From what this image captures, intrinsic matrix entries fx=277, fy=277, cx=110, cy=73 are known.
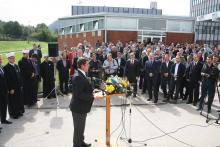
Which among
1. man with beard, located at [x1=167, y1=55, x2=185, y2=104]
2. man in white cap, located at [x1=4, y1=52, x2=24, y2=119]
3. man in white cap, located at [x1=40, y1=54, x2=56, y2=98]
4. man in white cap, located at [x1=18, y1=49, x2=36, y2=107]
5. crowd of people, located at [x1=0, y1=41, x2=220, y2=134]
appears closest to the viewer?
man in white cap, located at [x1=4, y1=52, x2=24, y2=119]

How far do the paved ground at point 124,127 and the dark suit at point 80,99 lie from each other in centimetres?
90

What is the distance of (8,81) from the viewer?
831 cm

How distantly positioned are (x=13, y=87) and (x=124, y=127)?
3.60 metres

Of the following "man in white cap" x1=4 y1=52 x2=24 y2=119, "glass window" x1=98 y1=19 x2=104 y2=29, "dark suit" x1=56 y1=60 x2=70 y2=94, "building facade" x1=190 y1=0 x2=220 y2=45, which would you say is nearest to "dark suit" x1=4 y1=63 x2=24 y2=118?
"man in white cap" x1=4 y1=52 x2=24 y2=119

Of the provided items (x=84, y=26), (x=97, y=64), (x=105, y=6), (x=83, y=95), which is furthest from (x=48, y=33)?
(x=83, y=95)

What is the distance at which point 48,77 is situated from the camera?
11492mm

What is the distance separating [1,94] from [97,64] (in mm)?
5051

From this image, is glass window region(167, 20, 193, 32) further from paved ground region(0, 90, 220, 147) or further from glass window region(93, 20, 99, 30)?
paved ground region(0, 90, 220, 147)

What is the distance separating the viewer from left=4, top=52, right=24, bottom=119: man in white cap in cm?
831

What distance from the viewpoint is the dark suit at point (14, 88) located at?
832 centimetres

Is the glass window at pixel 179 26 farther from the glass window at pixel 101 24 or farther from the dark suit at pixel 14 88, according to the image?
the dark suit at pixel 14 88

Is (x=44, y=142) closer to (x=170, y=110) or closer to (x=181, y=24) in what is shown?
→ (x=170, y=110)

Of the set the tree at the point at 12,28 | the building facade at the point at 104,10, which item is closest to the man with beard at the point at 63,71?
the building facade at the point at 104,10

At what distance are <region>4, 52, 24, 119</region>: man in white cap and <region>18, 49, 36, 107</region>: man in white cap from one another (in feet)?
3.56
